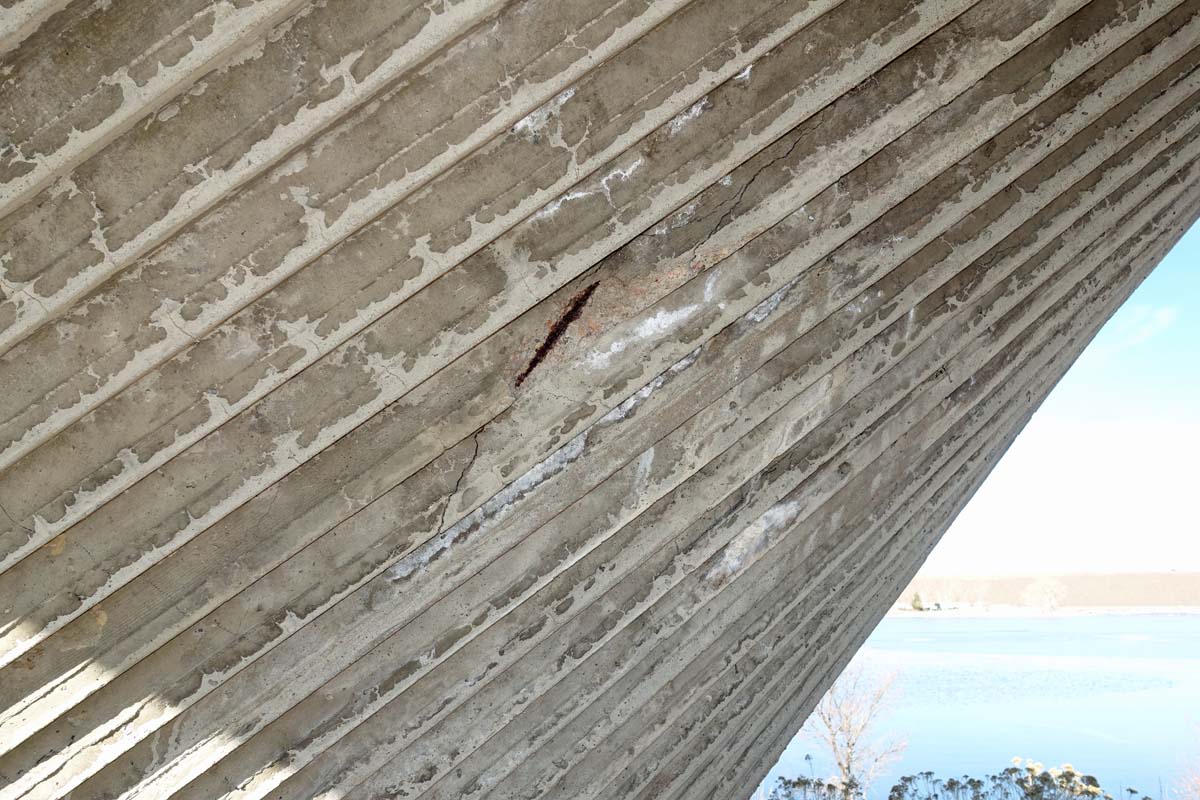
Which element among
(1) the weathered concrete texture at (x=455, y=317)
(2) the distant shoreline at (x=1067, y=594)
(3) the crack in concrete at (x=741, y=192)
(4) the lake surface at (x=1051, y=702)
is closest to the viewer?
(1) the weathered concrete texture at (x=455, y=317)

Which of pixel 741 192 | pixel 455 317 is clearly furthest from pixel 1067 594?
pixel 455 317

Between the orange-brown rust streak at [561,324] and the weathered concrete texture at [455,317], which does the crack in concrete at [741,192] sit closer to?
the weathered concrete texture at [455,317]

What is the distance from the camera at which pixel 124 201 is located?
156 cm

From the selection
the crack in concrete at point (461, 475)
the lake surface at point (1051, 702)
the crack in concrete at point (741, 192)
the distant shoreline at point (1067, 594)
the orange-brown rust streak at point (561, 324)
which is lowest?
the crack in concrete at point (461, 475)

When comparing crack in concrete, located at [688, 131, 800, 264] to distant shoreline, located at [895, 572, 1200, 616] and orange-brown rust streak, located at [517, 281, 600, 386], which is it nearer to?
orange-brown rust streak, located at [517, 281, 600, 386]

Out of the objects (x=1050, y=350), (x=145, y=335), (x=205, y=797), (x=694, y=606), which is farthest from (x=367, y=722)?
(x=1050, y=350)

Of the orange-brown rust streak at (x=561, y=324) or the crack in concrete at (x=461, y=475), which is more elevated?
the orange-brown rust streak at (x=561, y=324)

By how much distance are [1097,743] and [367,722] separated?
17.8 meters

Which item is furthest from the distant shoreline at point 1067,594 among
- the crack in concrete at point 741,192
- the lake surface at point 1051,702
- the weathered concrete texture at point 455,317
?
the crack in concrete at point 741,192

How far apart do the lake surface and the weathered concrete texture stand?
1469cm

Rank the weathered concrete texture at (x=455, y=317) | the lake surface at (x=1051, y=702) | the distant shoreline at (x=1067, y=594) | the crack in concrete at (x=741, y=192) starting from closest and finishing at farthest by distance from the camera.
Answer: the weathered concrete texture at (x=455, y=317), the crack in concrete at (x=741, y=192), the lake surface at (x=1051, y=702), the distant shoreline at (x=1067, y=594)

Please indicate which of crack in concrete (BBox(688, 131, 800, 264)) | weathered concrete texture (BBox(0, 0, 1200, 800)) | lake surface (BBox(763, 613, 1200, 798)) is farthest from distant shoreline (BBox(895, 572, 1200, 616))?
crack in concrete (BBox(688, 131, 800, 264))

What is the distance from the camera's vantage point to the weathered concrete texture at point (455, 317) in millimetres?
1559

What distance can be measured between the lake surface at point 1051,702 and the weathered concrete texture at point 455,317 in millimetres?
14689
